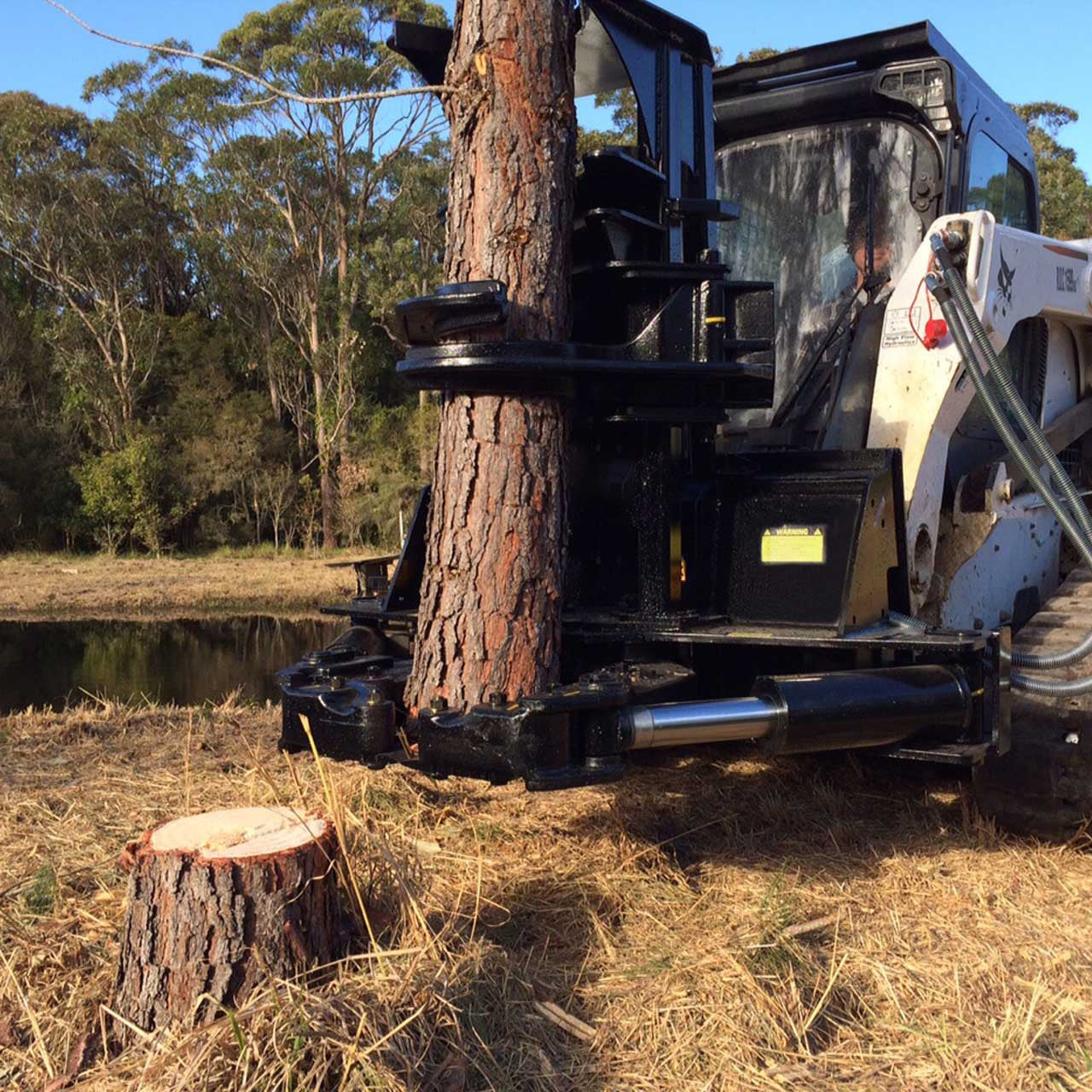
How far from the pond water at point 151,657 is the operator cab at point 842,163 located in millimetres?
8121

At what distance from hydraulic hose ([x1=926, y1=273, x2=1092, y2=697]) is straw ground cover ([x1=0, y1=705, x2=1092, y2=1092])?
62cm

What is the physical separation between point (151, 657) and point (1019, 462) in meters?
14.6

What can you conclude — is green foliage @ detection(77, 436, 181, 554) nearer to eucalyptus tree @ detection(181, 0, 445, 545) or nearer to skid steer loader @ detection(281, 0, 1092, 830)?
eucalyptus tree @ detection(181, 0, 445, 545)

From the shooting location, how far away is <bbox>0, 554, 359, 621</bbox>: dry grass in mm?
21062

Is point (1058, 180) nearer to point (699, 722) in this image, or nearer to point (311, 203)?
point (311, 203)

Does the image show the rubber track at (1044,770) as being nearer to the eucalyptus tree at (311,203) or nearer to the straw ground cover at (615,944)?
the straw ground cover at (615,944)

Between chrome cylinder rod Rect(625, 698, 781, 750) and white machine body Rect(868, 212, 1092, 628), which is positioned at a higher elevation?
white machine body Rect(868, 212, 1092, 628)

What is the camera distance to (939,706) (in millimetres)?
3436

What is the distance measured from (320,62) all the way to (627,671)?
1044 inches

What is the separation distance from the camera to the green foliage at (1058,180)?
86.6 feet

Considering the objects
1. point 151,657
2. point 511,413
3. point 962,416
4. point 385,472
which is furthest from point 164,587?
point 511,413

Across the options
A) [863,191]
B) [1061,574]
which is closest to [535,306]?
[863,191]

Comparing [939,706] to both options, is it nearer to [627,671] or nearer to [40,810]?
[627,671]

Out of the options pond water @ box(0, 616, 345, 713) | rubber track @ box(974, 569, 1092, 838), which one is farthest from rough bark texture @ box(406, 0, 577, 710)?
pond water @ box(0, 616, 345, 713)
